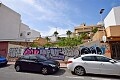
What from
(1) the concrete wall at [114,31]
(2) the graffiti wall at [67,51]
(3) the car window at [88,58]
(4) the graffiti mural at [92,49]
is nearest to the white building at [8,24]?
(2) the graffiti wall at [67,51]

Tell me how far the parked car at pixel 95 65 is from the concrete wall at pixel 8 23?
24.1 m

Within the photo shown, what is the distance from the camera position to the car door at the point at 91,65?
31.5 feet

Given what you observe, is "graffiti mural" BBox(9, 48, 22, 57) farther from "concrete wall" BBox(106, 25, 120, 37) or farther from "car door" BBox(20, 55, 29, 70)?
"concrete wall" BBox(106, 25, 120, 37)

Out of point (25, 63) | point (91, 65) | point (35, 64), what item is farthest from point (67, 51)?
point (91, 65)

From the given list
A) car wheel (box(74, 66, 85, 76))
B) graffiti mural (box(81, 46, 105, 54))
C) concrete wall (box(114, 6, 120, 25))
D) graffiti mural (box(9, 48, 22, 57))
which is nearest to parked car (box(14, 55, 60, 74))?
car wheel (box(74, 66, 85, 76))

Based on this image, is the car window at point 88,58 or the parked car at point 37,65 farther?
the parked car at point 37,65

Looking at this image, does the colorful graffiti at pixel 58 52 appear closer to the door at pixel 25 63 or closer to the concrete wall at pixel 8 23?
the door at pixel 25 63

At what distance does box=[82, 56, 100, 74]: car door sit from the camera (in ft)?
31.5

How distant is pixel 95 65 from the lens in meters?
9.59

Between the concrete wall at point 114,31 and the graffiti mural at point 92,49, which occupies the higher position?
the concrete wall at point 114,31

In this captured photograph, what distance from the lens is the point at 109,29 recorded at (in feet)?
53.2

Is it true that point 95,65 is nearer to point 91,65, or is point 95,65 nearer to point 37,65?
point 91,65

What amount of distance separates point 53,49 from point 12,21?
20541 mm

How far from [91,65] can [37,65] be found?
169 inches
